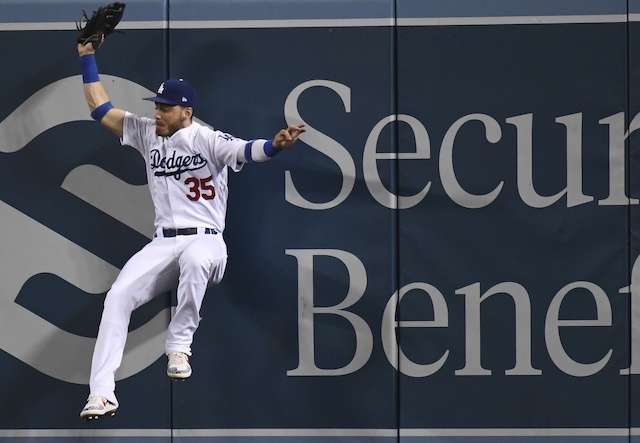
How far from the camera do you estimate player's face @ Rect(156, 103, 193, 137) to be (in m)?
5.67

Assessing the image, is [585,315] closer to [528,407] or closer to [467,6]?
[528,407]

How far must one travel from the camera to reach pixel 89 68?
18.5 ft

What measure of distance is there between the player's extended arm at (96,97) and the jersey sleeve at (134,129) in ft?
0.11

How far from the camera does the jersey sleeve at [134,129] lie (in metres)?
→ 5.77

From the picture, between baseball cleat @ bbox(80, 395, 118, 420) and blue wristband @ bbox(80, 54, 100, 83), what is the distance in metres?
1.80

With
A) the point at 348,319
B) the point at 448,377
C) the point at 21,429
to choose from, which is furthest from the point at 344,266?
the point at 21,429

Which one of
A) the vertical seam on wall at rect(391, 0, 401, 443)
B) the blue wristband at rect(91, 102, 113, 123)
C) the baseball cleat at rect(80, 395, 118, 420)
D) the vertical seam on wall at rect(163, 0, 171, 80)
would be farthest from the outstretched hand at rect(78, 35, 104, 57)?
the baseball cleat at rect(80, 395, 118, 420)

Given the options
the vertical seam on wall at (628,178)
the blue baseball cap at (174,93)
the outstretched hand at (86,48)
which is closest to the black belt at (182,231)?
the blue baseball cap at (174,93)

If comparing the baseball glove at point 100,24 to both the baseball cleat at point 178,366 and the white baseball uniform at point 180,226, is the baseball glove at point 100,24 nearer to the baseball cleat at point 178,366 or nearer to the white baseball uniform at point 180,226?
the white baseball uniform at point 180,226

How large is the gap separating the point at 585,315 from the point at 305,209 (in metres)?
1.85

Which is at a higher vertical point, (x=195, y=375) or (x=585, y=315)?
(x=585, y=315)

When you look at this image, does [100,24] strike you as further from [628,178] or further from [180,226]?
[628,178]

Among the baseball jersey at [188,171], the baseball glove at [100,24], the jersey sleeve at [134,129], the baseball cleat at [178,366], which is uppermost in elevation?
the baseball glove at [100,24]

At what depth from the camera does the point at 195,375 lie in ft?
20.2
